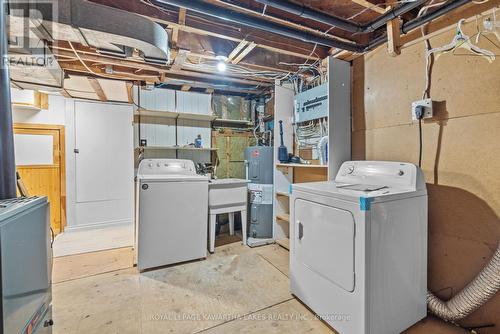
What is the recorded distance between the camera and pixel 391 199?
1521 mm

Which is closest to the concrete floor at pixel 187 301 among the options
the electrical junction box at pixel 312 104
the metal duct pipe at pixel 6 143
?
the metal duct pipe at pixel 6 143

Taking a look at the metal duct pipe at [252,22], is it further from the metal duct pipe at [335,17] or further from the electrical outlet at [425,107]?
the electrical outlet at [425,107]

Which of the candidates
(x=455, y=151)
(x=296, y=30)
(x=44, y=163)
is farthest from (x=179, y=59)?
(x=44, y=163)

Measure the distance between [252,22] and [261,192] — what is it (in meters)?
2.12

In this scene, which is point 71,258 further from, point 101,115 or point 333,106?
point 333,106

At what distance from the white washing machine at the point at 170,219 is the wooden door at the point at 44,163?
1878 mm

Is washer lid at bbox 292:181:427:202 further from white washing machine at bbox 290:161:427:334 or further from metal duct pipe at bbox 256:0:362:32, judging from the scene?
metal duct pipe at bbox 256:0:362:32

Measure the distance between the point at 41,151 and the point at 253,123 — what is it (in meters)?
3.31

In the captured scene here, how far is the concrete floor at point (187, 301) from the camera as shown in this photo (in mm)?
1718

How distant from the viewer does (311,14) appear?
176 centimetres

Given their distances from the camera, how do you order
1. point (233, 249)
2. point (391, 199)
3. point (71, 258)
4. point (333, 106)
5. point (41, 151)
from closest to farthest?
point (391, 199)
point (333, 106)
point (71, 258)
point (233, 249)
point (41, 151)

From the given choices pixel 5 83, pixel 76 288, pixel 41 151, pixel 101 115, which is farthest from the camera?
pixel 101 115

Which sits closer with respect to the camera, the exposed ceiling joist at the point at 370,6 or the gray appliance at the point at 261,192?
the exposed ceiling joist at the point at 370,6

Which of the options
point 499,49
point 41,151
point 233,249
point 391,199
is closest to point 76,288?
point 233,249
